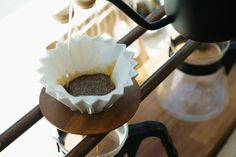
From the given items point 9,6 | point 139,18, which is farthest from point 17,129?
point 9,6

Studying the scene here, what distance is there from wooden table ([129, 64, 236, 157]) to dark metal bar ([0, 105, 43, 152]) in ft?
1.38

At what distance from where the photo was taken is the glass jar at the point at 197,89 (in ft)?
3.42

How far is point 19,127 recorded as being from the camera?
0.58 metres

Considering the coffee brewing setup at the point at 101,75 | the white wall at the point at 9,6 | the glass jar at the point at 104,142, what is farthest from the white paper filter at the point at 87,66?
the white wall at the point at 9,6

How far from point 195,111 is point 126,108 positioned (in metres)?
0.59

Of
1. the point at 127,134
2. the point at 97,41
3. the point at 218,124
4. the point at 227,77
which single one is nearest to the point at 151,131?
the point at 127,134

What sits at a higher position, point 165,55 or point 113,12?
point 113,12

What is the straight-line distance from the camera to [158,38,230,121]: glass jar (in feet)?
3.42

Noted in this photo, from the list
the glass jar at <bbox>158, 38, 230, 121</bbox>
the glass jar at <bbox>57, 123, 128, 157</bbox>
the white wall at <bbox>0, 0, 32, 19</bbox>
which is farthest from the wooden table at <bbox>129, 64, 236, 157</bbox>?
the white wall at <bbox>0, 0, 32, 19</bbox>

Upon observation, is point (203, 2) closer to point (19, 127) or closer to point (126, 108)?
point (126, 108)

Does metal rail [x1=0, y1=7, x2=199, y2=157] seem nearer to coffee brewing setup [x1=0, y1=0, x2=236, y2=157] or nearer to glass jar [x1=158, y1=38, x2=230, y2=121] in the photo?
coffee brewing setup [x1=0, y1=0, x2=236, y2=157]

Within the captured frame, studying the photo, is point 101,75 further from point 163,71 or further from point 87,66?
point 163,71

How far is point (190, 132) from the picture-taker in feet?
3.37

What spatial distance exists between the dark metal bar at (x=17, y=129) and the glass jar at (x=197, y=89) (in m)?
0.51
